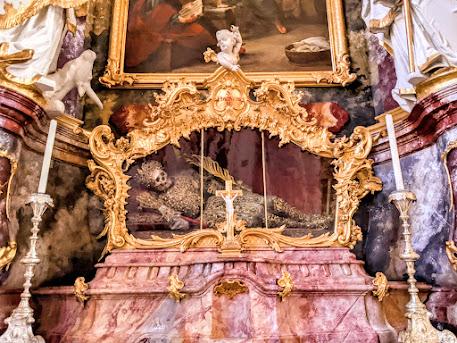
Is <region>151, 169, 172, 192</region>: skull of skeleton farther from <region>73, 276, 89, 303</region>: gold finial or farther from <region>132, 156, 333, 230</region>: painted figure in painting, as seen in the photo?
<region>73, 276, 89, 303</region>: gold finial

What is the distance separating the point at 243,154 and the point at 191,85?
765 mm

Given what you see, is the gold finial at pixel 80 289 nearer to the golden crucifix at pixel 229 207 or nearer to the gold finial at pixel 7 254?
the gold finial at pixel 7 254

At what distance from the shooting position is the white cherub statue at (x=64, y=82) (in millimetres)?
2851

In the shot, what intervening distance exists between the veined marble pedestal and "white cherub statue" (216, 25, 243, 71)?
63.5 inches

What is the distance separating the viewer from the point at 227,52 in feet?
11.7

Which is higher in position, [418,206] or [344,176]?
[344,176]

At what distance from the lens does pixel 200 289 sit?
2.58 metres

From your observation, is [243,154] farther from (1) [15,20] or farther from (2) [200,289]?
(1) [15,20]

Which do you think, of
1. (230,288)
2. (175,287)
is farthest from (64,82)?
(230,288)

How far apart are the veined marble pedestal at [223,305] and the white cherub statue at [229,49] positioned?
5.29ft

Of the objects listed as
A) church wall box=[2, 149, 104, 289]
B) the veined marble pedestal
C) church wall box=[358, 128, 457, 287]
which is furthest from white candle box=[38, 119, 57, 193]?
church wall box=[358, 128, 457, 287]

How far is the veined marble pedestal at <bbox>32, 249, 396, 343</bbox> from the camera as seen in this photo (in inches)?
98.7

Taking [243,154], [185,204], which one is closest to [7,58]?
[185,204]

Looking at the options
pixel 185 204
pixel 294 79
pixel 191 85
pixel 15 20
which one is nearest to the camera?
pixel 15 20
